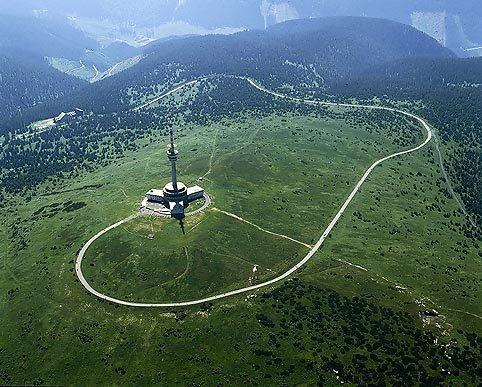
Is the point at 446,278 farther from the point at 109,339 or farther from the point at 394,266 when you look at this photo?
the point at 109,339

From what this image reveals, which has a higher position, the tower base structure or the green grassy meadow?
the tower base structure

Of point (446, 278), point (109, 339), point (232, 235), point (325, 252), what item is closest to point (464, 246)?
point (446, 278)

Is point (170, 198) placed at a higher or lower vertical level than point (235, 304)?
higher

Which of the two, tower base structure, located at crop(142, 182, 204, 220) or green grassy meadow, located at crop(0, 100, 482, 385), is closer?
green grassy meadow, located at crop(0, 100, 482, 385)

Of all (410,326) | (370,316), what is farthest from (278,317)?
(410,326)

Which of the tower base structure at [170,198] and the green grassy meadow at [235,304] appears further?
the tower base structure at [170,198]

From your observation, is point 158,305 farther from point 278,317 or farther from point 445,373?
point 445,373

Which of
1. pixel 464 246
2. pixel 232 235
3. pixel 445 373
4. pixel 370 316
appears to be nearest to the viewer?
pixel 445 373

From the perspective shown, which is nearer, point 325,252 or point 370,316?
point 370,316

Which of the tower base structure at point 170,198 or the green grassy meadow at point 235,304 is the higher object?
the tower base structure at point 170,198

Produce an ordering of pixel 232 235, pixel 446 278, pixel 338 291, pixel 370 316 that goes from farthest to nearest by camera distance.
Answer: pixel 232 235, pixel 446 278, pixel 338 291, pixel 370 316

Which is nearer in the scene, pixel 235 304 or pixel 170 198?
pixel 235 304
